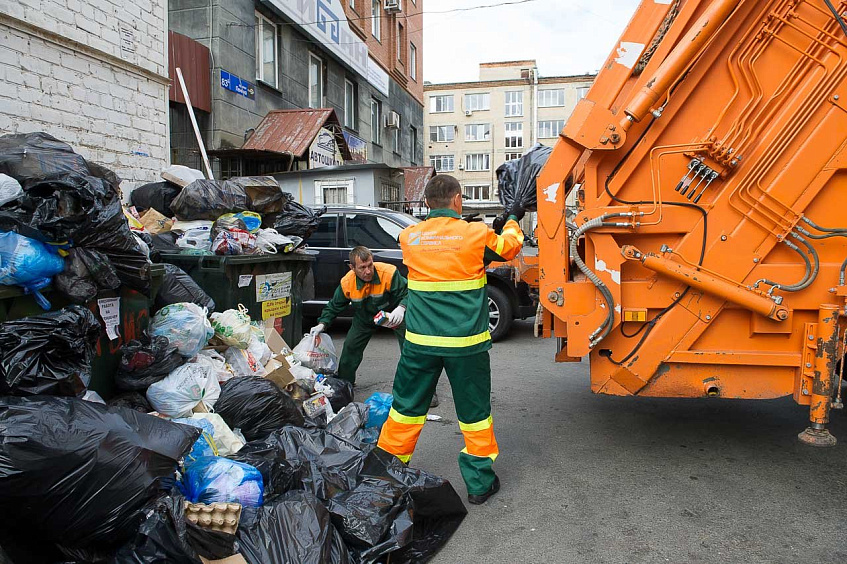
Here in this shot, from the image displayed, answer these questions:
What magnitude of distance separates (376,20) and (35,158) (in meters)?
17.3

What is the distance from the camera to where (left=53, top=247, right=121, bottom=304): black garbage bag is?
2.69 m

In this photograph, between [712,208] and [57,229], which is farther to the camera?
[712,208]

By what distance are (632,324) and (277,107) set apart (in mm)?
10599

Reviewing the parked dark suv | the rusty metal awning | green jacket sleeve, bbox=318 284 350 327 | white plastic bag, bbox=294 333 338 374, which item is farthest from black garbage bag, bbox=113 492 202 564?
the rusty metal awning

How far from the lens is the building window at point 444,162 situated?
48.5 m

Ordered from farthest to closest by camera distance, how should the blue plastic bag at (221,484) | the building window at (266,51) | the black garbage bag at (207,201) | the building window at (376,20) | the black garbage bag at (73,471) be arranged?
the building window at (376,20) → the building window at (266,51) → the black garbage bag at (207,201) → the blue plastic bag at (221,484) → the black garbage bag at (73,471)

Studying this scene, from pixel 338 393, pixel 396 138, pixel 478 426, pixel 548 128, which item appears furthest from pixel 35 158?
pixel 548 128

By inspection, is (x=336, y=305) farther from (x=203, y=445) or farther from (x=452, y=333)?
(x=203, y=445)

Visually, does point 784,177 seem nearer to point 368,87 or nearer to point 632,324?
point 632,324

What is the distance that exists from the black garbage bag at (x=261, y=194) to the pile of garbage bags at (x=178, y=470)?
6.17 ft

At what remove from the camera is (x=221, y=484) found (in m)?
2.46

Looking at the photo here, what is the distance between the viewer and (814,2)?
2.96 metres

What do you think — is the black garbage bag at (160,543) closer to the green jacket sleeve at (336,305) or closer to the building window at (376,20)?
the green jacket sleeve at (336,305)

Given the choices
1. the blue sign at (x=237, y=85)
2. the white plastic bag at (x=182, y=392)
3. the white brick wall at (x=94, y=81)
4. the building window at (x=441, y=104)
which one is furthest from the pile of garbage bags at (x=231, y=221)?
the building window at (x=441, y=104)
